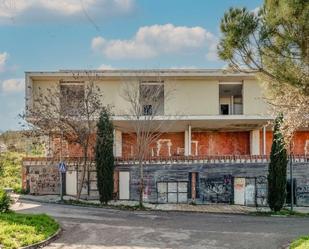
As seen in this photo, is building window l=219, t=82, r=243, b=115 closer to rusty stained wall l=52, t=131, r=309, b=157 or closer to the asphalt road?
rusty stained wall l=52, t=131, r=309, b=157

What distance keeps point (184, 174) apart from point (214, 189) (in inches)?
77.0

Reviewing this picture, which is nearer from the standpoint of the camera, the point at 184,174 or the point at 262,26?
the point at 262,26

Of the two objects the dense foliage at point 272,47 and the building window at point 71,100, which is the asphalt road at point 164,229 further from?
the dense foliage at point 272,47

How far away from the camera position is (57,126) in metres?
26.2

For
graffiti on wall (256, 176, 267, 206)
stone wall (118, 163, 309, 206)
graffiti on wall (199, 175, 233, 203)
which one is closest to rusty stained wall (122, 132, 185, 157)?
stone wall (118, 163, 309, 206)

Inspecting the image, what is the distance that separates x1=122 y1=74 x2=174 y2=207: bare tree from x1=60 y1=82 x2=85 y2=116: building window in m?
3.04

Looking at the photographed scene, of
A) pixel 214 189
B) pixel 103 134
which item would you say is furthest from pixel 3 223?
pixel 214 189

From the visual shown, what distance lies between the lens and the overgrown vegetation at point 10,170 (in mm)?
31219

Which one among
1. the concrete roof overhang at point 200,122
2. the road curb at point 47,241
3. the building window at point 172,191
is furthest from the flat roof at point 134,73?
the road curb at point 47,241

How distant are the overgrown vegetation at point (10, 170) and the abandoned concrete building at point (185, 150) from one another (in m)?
3.47

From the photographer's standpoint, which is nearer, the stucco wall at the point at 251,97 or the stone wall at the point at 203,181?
the stone wall at the point at 203,181

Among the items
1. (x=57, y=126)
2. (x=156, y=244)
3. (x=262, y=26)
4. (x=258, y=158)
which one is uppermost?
(x=262, y=26)

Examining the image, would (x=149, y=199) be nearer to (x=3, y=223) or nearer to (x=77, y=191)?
(x=77, y=191)

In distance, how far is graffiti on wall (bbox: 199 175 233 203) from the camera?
2770 centimetres
